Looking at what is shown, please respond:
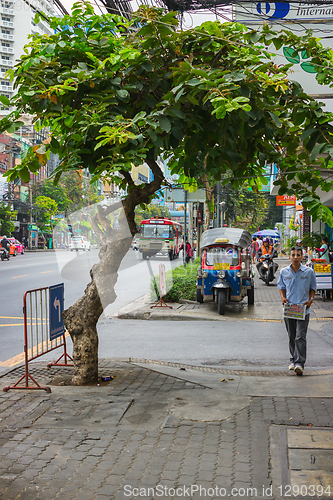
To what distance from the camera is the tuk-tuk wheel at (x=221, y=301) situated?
38.5 ft

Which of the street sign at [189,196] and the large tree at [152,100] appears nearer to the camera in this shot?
the large tree at [152,100]

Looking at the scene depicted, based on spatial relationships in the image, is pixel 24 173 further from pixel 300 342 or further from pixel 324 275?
pixel 324 275

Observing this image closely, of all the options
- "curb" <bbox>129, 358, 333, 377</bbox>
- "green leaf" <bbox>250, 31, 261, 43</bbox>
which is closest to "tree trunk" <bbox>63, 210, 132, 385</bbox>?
"curb" <bbox>129, 358, 333, 377</bbox>

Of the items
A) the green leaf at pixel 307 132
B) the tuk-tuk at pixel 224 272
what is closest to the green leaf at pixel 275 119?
the green leaf at pixel 307 132

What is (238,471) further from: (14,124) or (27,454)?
(14,124)

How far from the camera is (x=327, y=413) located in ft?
15.9

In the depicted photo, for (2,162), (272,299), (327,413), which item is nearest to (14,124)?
(327,413)

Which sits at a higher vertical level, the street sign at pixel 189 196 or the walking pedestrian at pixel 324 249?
the street sign at pixel 189 196

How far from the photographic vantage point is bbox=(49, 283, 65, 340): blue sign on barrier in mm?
6441

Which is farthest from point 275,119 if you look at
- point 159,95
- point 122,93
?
point 159,95

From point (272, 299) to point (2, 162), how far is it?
45236mm

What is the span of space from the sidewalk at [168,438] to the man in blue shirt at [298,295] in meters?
0.36

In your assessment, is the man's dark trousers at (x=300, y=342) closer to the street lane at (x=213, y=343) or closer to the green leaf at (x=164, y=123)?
the street lane at (x=213, y=343)

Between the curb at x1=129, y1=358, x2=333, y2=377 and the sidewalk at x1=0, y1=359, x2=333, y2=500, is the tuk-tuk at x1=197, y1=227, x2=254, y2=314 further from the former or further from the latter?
the sidewalk at x1=0, y1=359, x2=333, y2=500
